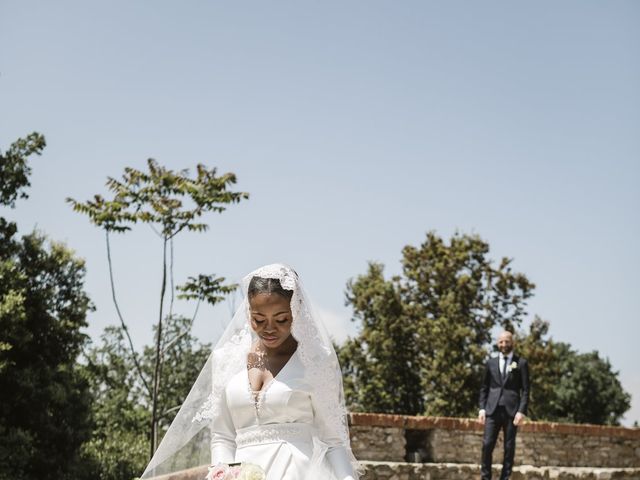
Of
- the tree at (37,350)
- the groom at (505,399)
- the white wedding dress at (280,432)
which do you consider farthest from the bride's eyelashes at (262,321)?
the tree at (37,350)

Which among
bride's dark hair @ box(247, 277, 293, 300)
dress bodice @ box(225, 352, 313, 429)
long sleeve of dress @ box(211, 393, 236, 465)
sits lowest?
long sleeve of dress @ box(211, 393, 236, 465)

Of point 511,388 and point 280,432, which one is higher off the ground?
point 511,388

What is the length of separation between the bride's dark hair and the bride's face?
17 mm

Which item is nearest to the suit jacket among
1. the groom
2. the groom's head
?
the groom

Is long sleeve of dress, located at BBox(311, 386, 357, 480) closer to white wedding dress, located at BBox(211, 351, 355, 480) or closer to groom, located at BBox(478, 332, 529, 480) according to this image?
white wedding dress, located at BBox(211, 351, 355, 480)

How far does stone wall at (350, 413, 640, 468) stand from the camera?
9664 mm

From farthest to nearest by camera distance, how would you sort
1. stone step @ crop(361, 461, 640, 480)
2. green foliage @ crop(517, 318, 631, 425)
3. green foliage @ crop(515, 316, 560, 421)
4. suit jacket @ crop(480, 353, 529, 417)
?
green foliage @ crop(517, 318, 631, 425) → green foliage @ crop(515, 316, 560, 421) → stone step @ crop(361, 461, 640, 480) → suit jacket @ crop(480, 353, 529, 417)

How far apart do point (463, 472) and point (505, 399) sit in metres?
1.79

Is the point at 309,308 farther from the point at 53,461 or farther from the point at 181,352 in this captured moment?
the point at 181,352

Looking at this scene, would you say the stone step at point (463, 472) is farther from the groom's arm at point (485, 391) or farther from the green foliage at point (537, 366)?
the green foliage at point (537, 366)

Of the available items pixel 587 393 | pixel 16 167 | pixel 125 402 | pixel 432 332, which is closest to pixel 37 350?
pixel 16 167

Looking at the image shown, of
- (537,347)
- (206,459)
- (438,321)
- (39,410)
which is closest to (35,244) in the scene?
(39,410)

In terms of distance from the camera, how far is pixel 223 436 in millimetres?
3217

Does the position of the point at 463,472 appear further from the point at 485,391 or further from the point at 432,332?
the point at 432,332
